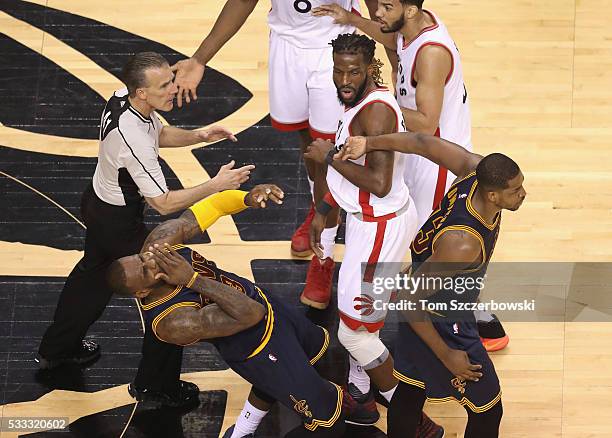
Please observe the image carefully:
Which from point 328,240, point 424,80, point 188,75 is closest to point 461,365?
point 424,80

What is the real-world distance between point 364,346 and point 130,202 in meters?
1.26

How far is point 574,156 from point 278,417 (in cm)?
248

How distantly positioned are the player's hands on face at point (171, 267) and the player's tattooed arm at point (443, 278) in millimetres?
931

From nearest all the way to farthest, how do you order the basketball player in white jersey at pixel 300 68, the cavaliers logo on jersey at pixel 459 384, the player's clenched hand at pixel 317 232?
the cavaliers logo on jersey at pixel 459 384, the player's clenched hand at pixel 317 232, the basketball player in white jersey at pixel 300 68

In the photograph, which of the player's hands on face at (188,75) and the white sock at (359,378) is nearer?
the white sock at (359,378)

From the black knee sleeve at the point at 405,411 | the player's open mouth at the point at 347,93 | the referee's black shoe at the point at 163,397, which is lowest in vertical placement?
the referee's black shoe at the point at 163,397

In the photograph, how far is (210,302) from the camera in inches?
180

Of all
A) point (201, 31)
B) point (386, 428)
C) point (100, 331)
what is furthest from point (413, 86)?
point (201, 31)

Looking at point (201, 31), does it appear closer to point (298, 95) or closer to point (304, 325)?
point (298, 95)

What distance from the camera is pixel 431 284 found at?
436cm

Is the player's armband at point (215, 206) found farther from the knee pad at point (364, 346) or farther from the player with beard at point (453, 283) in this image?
the knee pad at point (364, 346)

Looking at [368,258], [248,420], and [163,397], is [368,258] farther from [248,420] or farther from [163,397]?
[163,397]

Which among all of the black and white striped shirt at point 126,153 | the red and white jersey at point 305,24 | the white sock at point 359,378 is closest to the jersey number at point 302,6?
the red and white jersey at point 305,24

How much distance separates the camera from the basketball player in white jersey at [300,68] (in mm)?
5461
